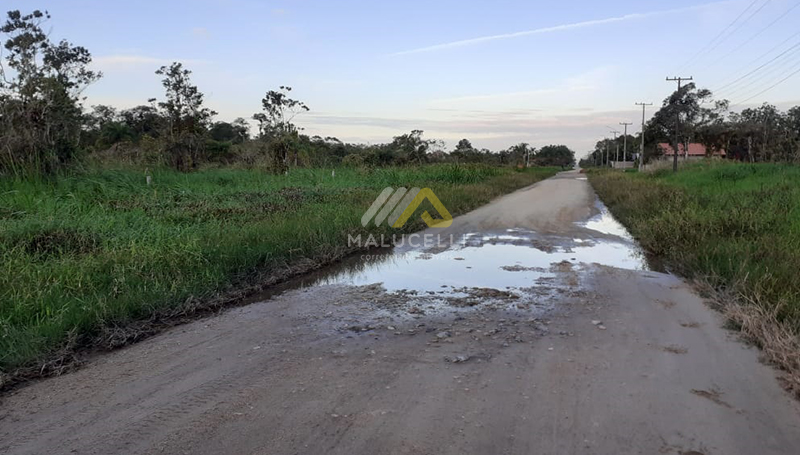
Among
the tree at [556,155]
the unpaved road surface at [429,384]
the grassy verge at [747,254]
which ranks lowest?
the unpaved road surface at [429,384]

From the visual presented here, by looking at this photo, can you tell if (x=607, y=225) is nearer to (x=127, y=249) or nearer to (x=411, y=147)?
(x=127, y=249)

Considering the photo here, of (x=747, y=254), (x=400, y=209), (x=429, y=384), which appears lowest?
(x=429, y=384)

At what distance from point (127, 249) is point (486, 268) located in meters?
4.36

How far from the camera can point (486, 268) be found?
6746mm

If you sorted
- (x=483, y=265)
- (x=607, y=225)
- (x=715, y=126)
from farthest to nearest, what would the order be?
(x=715, y=126) → (x=607, y=225) → (x=483, y=265)

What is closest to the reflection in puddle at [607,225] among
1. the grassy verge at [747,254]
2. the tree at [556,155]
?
the grassy verge at [747,254]

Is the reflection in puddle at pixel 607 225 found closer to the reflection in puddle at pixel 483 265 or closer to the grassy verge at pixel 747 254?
the grassy verge at pixel 747 254

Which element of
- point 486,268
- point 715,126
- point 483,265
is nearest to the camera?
point 486,268

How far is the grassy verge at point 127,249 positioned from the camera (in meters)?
4.05

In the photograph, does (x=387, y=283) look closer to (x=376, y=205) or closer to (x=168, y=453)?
(x=168, y=453)

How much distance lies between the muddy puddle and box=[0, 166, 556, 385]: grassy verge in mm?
669

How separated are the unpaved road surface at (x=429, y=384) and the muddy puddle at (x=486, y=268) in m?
0.11

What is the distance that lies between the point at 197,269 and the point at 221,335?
1617 mm

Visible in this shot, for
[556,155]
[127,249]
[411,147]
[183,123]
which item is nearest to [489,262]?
[127,249]
